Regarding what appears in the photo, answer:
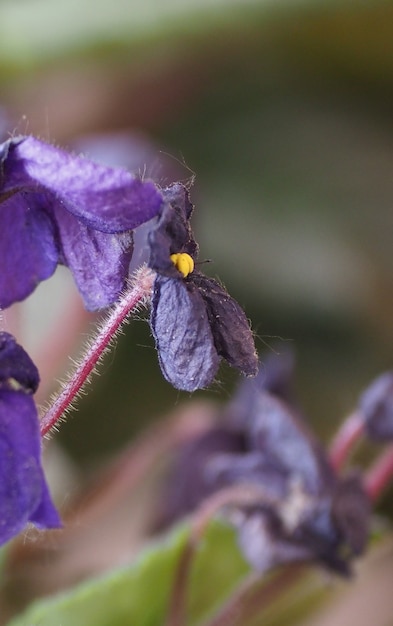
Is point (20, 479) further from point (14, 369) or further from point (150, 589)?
point (150, 589)

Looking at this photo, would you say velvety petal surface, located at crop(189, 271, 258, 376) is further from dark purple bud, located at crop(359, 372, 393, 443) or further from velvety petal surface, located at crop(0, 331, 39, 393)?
dark purple bud, located at crop(359, 372, 393, 443)

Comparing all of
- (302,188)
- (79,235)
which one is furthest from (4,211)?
(302,188)

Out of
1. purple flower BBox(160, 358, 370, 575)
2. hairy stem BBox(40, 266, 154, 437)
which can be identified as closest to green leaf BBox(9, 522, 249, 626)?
purple flower BBox(160, 358, 370, 575)

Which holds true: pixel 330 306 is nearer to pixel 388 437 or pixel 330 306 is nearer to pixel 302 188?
pixel 302 188

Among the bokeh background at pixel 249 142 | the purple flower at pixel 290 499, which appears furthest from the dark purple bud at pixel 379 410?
the bokeh background at pixel 249 142

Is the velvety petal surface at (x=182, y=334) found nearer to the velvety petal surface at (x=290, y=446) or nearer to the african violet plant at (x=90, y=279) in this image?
the african violet plant at (x=90, y=279)

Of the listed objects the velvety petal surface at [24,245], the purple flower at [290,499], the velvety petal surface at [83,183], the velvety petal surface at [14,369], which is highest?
the velvety petal surface at [83,183]

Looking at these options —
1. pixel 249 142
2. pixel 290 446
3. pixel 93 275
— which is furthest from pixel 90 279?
pixel 249 142

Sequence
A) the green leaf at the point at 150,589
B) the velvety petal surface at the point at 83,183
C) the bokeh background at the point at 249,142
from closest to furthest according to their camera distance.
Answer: the velvety petal surface at the point at 83,183
the green leaf at the point at 150,589
the bokeh background at the point at 249,142
